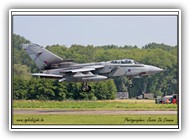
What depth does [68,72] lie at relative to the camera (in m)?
23.5

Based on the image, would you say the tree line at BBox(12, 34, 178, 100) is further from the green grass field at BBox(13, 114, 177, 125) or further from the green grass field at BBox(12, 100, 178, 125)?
the green grass field at BBox(13, 114, 177, 125)

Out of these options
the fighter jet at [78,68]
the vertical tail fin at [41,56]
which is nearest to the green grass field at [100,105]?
the fighter jet at [78,68]

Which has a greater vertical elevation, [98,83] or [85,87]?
[98,83]

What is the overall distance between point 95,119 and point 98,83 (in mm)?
1594

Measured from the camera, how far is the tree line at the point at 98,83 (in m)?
22.8

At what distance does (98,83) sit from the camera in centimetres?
2345

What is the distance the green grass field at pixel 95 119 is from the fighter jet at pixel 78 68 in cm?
127

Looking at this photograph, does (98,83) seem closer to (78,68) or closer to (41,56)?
(78,68)

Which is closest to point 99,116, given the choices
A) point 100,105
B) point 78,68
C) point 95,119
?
point 95,119

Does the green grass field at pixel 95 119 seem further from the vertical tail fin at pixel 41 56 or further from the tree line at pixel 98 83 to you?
the vertical tail fin at pixel 41 56
